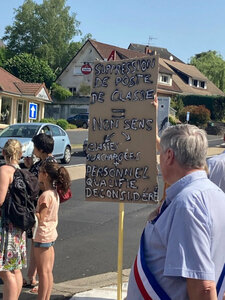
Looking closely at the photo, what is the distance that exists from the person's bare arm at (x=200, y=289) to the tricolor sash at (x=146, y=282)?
6.0 inches

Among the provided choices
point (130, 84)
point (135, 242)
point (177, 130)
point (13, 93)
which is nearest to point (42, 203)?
point (130, 84)

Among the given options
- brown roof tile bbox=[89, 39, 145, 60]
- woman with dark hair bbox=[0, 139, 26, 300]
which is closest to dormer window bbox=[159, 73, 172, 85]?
brown roof tile bbox=[89, 39, 145, 60]

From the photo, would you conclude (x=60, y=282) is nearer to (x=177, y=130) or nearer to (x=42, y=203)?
(x=42, y=203)

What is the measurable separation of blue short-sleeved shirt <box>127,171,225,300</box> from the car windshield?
14.7m

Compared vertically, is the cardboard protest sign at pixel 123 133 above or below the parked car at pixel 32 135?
above

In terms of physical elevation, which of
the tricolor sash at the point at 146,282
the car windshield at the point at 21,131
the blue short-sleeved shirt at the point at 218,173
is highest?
→ the blue short-sleeved shirt at the point at 218,173

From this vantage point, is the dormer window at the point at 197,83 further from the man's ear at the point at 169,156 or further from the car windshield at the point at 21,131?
the man's ear at the point at 169,156

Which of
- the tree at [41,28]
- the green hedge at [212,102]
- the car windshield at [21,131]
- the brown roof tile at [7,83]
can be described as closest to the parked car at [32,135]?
the car windshield at [21,131]

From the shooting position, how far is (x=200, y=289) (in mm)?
2074

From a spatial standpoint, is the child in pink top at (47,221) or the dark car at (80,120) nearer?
the child in pink top at (47,221)

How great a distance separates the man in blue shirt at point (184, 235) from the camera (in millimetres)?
2080

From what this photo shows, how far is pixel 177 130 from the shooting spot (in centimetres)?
234

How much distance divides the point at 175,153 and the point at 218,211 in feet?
1.11

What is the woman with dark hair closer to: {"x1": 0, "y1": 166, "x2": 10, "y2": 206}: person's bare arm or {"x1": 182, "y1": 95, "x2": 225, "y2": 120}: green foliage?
{"x1": 0, "y1": 166, "x2": 10, "y2": 206}: person's bare arm
